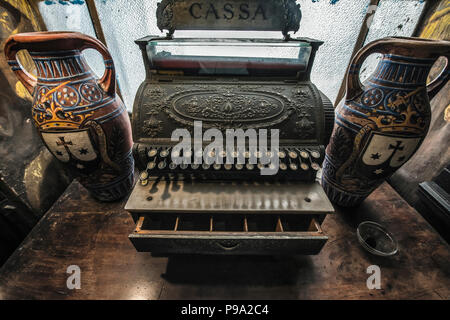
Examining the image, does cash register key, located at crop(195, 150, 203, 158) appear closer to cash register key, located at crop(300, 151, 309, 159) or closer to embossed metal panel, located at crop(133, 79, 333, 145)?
embossed metal panel, located at crop(133, 79, 333, 145)

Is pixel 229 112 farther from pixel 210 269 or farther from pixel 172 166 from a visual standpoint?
pixel 210 269

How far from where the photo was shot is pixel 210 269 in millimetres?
1339

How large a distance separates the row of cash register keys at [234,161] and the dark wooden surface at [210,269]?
597 millimetres

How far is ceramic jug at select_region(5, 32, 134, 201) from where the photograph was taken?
1.21 meters

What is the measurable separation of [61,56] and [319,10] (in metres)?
2.33

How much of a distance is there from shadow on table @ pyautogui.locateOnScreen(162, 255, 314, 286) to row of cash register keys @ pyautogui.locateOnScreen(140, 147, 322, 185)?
24.1 inches

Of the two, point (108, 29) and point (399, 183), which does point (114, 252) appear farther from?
point (399, 183)

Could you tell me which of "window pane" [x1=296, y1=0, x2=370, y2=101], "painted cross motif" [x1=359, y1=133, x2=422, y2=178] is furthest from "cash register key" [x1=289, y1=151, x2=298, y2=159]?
"window pane" [x1=296, y1=0, x2=370, y2=101]

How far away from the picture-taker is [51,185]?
192 cm

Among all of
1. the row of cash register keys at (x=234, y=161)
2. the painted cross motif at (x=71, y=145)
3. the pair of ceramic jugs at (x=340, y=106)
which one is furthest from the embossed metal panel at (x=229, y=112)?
the painted cross motif at (x=71, y=145)

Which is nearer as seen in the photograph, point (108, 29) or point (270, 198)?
point (270, 198)

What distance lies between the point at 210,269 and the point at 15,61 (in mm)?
1811

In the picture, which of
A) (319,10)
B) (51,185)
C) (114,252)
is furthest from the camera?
(319,10)
